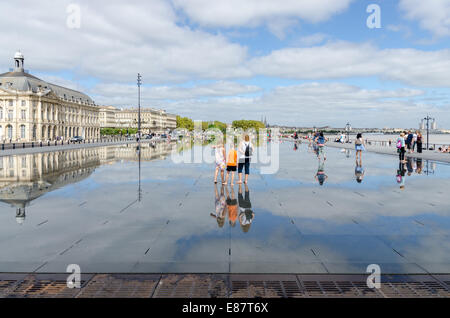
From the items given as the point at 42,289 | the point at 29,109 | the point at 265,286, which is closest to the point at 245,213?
the point at 265,286

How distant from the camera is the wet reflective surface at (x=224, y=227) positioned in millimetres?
5277

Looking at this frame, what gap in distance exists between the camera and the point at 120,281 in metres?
4.64

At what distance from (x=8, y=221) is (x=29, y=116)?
10474 centimetres

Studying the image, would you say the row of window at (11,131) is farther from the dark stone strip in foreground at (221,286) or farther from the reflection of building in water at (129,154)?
the dark stone strip in foreground at (221,286)

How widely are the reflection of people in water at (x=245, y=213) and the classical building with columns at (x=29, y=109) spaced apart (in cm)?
8305

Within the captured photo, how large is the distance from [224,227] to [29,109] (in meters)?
108

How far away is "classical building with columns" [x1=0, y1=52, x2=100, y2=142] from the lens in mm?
97000

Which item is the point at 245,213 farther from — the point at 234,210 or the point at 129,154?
the point at 129,154

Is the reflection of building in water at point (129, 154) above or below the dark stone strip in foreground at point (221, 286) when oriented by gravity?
above

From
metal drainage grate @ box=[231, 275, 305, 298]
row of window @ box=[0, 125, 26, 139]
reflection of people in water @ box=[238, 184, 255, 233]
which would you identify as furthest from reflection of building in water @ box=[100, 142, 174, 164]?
row of window @ box=[0, 125, 26, 139]

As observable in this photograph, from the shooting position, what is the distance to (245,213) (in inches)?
330

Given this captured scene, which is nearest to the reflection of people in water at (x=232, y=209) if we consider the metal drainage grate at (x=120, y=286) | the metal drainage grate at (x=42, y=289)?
the metal drainage grate at (x=120, y=286)

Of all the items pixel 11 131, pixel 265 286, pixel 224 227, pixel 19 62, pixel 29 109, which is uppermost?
pixel 19 62
